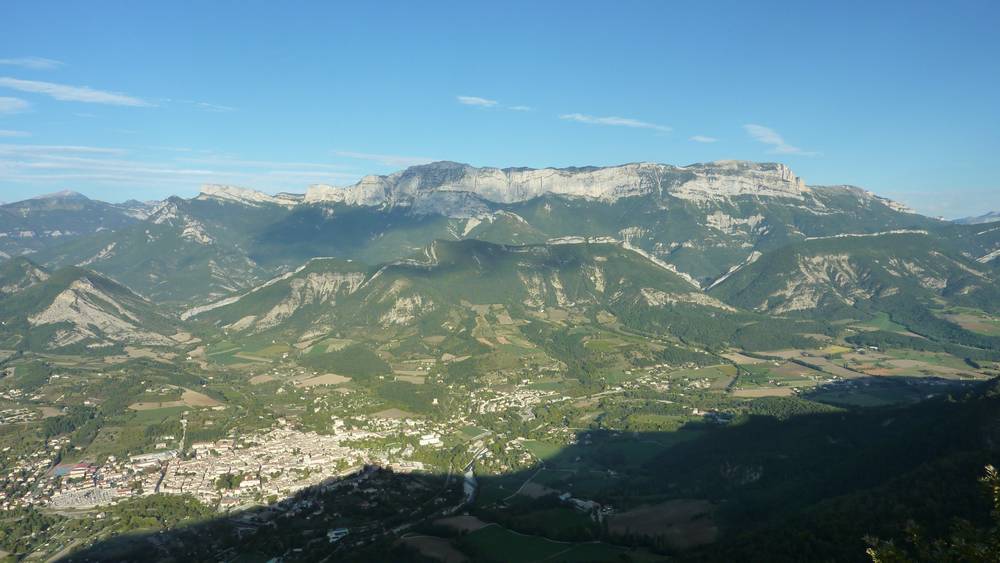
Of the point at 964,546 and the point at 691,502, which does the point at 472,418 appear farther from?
the point at 964,546

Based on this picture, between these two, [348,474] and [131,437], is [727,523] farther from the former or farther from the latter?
[131,437]

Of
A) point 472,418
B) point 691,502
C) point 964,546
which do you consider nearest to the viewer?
point 964,546

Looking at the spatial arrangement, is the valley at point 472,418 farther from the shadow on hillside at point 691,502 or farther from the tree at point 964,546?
the tree at point 964,546

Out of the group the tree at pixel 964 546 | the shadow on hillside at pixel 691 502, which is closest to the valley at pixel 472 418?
the shadow on hillside at pixel 691 502

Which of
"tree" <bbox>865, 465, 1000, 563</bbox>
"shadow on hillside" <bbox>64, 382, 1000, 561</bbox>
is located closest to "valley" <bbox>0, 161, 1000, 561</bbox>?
"shadow on hillside" <bbox>64, 382, 1000, 561</bbox>

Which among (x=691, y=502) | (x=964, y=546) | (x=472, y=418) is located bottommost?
(x=472, y=418)

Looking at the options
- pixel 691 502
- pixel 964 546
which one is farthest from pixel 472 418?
pixel 964 546

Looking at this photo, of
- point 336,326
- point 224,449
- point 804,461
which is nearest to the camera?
point 804,461

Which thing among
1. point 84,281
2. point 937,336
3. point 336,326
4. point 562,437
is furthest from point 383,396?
point 937,336

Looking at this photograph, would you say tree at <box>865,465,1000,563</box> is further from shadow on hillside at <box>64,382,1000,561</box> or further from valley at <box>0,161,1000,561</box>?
shadow on hillside at <box>64,382,1000,561</box>
